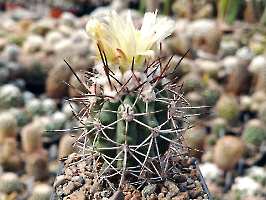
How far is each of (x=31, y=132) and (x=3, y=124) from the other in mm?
362

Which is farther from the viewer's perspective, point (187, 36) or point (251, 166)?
point (187, 36)

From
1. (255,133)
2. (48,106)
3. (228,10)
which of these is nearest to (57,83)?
(48,106)

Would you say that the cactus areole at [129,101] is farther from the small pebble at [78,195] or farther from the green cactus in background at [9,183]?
the green cactus in background at [9,183]

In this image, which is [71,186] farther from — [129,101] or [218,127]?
[218,127]

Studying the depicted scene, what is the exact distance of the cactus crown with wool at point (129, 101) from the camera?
89cm

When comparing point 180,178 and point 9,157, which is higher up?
point 180,178

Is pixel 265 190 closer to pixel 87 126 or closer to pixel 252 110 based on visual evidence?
pixel 252 110

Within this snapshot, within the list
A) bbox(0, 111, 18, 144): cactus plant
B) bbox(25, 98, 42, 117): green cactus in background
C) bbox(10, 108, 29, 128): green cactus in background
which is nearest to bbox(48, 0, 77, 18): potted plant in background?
bbox(25, 98, 42, 117): green cactus in background

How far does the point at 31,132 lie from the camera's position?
2.70 m

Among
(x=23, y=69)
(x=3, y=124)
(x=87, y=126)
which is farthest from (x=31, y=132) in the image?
(x=87, y=126)

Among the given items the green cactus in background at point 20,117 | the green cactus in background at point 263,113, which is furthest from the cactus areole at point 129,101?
the green cactus in background at point 20,117

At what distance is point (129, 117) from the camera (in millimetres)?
865

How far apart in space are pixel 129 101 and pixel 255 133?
237 centimetres

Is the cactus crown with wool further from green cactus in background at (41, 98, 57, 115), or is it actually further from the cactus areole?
green cactus in background at (41, 98, 57, 115)
